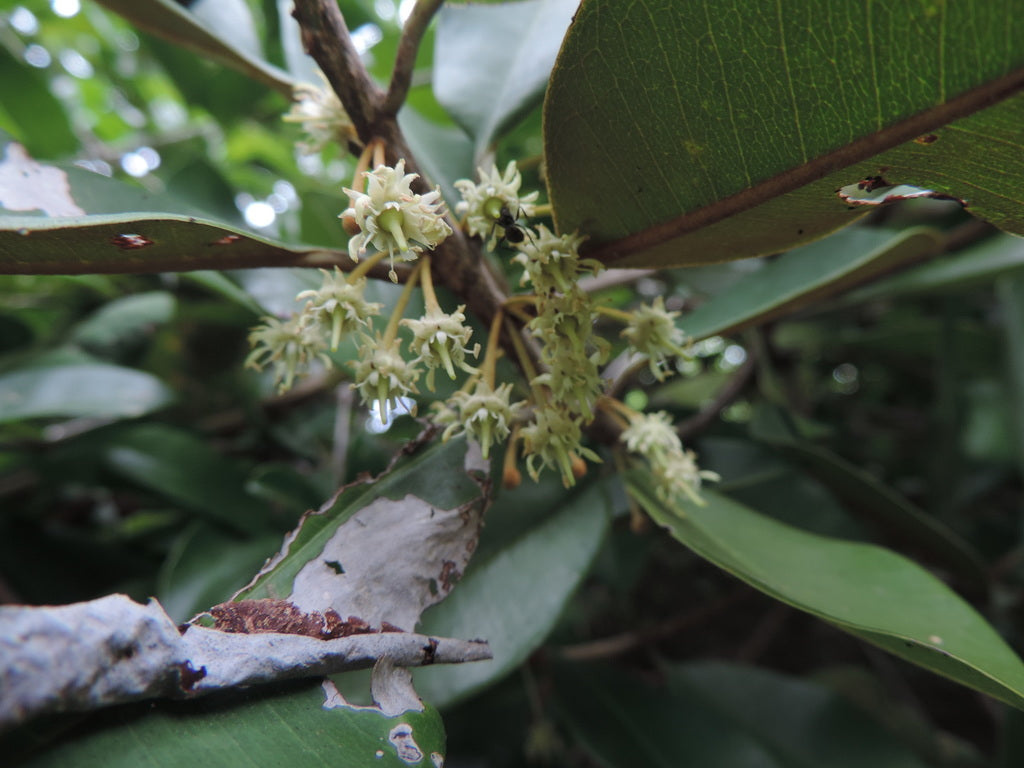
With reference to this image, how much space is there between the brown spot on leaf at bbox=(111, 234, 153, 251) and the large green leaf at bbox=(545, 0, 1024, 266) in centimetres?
45

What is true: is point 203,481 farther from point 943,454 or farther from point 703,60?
point 943,454

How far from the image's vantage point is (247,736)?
2.19ft

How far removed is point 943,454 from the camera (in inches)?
73.4

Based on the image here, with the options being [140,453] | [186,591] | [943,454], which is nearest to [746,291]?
[943,454]

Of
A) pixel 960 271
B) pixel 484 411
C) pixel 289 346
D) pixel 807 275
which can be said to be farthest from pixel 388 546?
pixel 960 271

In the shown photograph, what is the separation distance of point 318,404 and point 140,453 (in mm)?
634

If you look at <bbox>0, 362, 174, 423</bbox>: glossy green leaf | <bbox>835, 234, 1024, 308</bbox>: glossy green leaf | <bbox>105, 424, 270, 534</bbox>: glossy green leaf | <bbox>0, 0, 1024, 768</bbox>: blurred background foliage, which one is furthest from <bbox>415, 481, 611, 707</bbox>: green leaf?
<bbox>835, 234, 1024, 308</bbox>: glossy green leaf

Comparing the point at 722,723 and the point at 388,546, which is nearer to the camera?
the point at 388,546

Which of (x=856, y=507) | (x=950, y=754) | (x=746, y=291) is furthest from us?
(x=950, y=754)

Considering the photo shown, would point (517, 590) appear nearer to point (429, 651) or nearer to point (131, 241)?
point (429, 651)

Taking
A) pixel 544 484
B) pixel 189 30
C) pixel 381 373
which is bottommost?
pixel 544 484

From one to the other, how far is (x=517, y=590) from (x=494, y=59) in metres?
0.91

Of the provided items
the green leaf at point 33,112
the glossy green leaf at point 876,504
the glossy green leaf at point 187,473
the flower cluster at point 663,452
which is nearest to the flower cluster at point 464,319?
the flower cluster at point 663,452

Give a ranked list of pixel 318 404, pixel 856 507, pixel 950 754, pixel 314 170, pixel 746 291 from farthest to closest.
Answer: pixel 314 170, pixel 318 404, pixel 950 754, pixel 856 507, pixel 746 291
